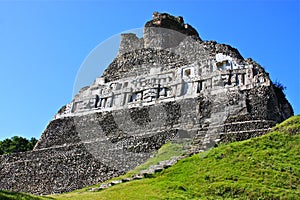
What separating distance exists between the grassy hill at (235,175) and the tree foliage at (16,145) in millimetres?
23581

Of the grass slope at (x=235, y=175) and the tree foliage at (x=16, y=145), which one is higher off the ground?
the tree foliage at (x=16, y=145)

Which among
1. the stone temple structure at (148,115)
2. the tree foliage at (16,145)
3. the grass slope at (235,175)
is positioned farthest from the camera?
the tree foliage at (16,145)

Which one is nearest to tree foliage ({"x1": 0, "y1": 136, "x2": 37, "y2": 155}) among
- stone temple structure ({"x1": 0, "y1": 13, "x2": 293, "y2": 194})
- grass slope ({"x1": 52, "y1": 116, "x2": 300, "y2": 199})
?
stone temple structure ({"x1": 0, "y1": 13, "x2": 293, "y2": 194})

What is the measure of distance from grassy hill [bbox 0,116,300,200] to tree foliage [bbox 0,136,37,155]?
23.6m

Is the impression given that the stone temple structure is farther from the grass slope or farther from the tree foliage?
the tree foliage

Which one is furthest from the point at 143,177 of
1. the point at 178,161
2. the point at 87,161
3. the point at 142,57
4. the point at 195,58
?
the point at 142,57

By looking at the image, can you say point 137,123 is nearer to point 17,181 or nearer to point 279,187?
point 17,181

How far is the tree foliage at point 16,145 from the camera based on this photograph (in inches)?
1538

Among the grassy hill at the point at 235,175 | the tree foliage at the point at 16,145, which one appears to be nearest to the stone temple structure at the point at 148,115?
the grassy hill at the point at 235,175

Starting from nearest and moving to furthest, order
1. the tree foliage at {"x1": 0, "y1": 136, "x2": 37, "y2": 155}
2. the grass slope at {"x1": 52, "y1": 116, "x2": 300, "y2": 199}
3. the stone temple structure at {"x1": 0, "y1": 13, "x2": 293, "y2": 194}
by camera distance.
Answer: the grass slope at {"x1": 52, "y1": 116, "x2": 300, "y2": 199} < the stone temple structure at {"x1": 0, "y1": 13, "x2": 293, "y2": 194} < the tree foliage at {"x1": 0, "y1": 136, "x2": 37, "y2": 155}

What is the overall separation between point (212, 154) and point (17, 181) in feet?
41.7

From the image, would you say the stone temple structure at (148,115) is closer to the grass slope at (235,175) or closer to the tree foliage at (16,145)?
the grass slope at (235,175)

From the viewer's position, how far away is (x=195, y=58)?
31312 millimetres

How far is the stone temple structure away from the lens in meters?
22.9
